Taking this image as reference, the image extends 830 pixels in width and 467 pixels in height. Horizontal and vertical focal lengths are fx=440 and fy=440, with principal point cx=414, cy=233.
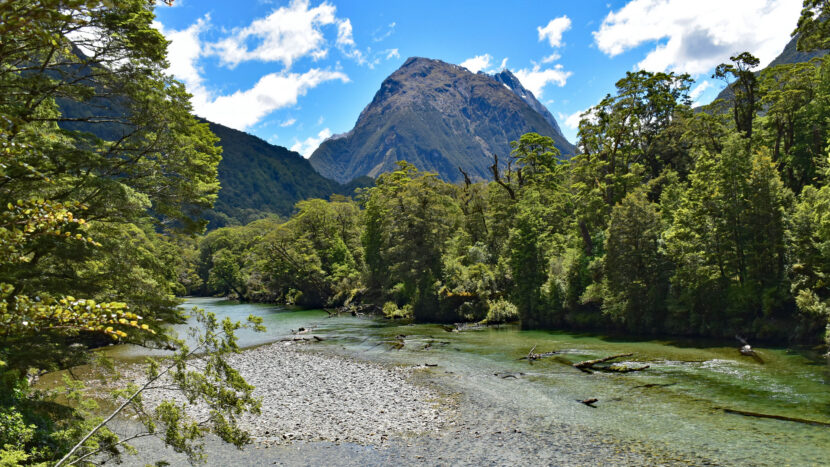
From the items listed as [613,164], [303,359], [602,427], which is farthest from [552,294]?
[602,427]

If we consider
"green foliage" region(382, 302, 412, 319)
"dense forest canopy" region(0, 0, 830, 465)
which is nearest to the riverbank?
"dense forest canopy" region(0, 0, 830, 465)

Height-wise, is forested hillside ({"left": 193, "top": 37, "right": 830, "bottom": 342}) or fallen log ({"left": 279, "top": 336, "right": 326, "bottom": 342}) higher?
forested hillside ({"left": 193, "top": 37, "right": 830, "bottom": 342})

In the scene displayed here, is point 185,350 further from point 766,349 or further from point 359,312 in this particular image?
point 359,312

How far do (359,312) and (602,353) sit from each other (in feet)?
113

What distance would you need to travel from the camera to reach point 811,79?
112 feet

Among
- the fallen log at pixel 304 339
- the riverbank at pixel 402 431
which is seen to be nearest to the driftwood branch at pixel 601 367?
the riverbank at pixel 402 431

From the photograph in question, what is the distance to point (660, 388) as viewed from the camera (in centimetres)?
1770

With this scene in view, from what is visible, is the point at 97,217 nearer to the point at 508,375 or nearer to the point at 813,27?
the point at 508,375

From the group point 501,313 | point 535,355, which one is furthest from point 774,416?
point 501,313

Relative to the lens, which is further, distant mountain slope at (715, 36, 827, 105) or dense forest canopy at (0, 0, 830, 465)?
distant mountain slope at (715, 36, 827, 105)

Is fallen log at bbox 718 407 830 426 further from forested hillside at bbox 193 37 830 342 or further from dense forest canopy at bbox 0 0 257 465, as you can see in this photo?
dense forest canopy at bbox 0 0 257 465

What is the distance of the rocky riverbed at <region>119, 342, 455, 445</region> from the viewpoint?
582 inches

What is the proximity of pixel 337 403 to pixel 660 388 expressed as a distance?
13.0m

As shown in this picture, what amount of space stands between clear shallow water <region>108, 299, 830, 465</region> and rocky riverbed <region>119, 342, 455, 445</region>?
2.30 metres
